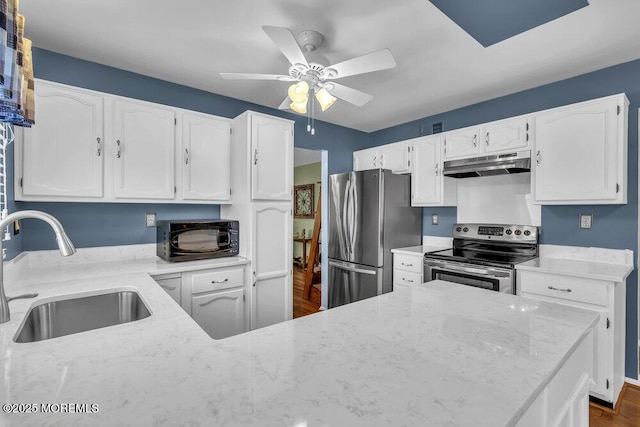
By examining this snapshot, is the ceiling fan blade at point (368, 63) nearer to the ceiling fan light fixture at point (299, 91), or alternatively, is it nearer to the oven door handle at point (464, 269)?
the ceiling fan light fixture at point (299, 91)

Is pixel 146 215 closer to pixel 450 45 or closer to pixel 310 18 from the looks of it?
pixel 310 18

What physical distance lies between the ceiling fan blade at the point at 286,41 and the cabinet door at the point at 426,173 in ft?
6.43

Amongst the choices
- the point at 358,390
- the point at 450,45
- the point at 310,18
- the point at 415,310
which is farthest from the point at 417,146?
the point at 358,390

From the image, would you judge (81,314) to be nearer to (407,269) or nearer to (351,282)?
(351,282)

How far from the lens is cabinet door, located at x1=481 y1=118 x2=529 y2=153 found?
8.52ft

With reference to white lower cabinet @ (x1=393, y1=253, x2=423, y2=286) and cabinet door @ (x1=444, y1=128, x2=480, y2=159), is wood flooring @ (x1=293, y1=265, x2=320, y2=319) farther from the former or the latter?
cabinet door @ (x1=444, y1=128, x2=480, y2=159)

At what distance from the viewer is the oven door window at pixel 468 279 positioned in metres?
2.42

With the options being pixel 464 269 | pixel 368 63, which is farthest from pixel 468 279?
pixel 368 63

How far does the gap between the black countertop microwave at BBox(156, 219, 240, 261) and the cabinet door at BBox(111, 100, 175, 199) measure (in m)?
0.31

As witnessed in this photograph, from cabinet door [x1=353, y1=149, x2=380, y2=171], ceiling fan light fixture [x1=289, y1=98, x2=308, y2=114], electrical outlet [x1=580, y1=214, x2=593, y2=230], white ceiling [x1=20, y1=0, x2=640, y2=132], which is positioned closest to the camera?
white ceiling [x1=20, y1=0, x2=640, y2=132]

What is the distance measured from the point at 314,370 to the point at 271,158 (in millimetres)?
2283

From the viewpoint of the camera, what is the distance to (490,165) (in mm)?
2709

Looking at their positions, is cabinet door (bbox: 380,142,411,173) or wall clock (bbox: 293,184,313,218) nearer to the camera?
cabinet door (bbox: 380,142,411,173)

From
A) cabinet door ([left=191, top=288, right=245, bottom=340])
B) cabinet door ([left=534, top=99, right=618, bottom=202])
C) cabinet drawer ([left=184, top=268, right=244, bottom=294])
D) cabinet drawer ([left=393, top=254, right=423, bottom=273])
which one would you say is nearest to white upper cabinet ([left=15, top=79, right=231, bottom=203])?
cabinet drawer ([left=184, top=268, right=244, bottom=294])
